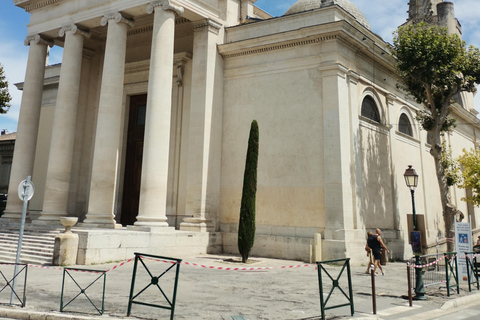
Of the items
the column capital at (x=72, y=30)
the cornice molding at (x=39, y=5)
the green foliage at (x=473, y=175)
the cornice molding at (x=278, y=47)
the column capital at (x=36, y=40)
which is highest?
the cornice molding at (x=39, y=5)

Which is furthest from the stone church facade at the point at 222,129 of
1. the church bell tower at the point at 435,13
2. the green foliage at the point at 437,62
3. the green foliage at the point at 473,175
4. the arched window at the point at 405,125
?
the church bell tower at the point at 435,13

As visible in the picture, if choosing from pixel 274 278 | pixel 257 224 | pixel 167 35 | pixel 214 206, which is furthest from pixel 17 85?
pixel 274 278

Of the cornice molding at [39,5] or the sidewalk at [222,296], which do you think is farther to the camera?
the cornice molding at [39,5]

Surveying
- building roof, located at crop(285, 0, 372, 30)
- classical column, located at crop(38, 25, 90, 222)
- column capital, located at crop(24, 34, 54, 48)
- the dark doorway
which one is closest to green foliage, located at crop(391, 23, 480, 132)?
building roof, located at crop(285, 0, 372, 30)

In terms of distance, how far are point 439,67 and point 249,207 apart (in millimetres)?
9576

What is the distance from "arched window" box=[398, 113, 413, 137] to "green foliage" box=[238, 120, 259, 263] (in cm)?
1081

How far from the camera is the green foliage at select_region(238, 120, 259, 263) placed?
1445 cm

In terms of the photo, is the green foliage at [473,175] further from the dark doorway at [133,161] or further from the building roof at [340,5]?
the dark doorway at [133,161]

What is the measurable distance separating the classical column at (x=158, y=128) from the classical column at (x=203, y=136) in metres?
1.83

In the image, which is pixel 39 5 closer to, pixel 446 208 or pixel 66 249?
pixel 66 249

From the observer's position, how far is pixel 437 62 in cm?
1638

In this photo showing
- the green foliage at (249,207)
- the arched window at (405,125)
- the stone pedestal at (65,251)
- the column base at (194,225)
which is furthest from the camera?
the arched window at (405,125)

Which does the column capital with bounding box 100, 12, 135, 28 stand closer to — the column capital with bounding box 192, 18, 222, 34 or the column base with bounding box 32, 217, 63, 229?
the column capital with bounding box 192, 18, 222, 34

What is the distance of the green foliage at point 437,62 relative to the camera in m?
16.4
